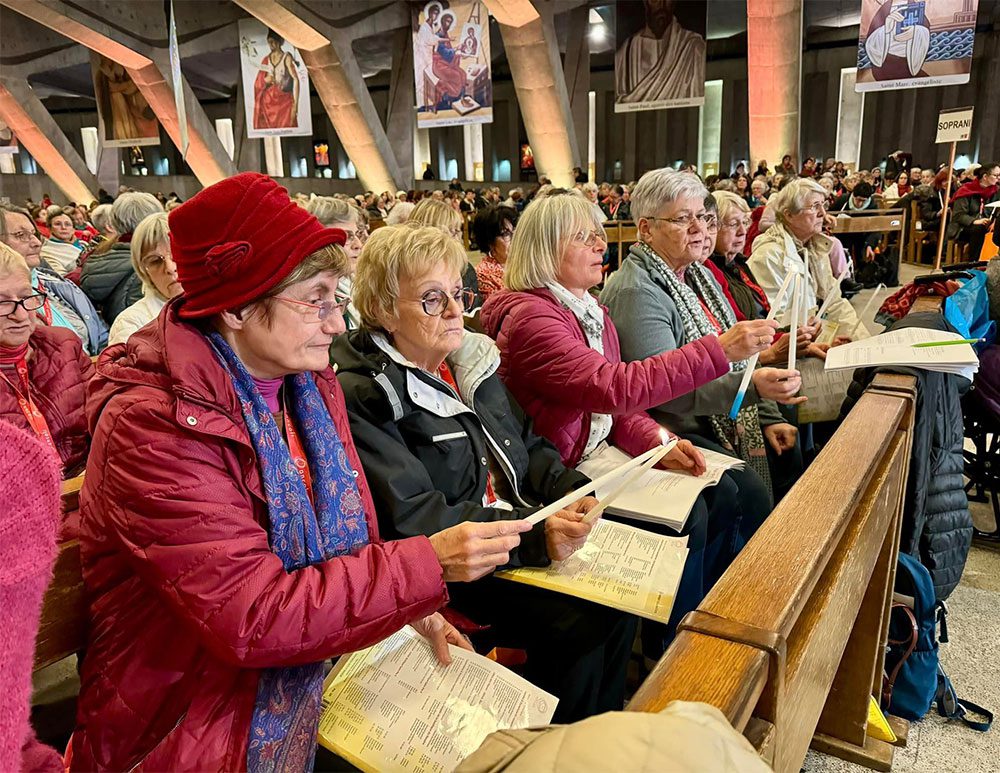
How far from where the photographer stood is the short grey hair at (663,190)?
273cm

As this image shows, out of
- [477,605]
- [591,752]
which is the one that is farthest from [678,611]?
[591,752]

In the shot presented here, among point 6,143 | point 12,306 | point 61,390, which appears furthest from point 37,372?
point 6,143

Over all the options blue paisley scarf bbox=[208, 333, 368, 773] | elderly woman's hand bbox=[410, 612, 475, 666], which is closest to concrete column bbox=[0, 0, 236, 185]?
blue paisley scarf bbox=[208, 333, 368, 773]

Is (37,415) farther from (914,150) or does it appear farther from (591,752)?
(914,150)

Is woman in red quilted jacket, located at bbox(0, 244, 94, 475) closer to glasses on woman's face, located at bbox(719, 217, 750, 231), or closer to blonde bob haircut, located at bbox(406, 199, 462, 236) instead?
blonde bob haircut, located at bbox(406, 199, 462, 236)

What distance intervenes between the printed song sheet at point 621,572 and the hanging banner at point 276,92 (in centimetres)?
1292

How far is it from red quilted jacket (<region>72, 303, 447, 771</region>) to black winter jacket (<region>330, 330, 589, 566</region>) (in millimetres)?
334

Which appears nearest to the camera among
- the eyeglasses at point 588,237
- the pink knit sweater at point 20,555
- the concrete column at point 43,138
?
the pink knit sweater at point 20,555

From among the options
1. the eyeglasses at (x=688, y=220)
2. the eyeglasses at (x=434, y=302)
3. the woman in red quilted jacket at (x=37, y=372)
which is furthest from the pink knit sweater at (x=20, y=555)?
the eyeglasses at (x=688, y=220)

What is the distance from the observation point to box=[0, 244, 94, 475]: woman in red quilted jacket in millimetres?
2096

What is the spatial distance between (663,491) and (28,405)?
1882 mm

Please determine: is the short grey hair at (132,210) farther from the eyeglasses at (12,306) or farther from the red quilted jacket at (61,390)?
the eyeglasses at (12,306)

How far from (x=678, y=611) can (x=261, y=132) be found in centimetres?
1357

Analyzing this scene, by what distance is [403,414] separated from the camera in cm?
168
